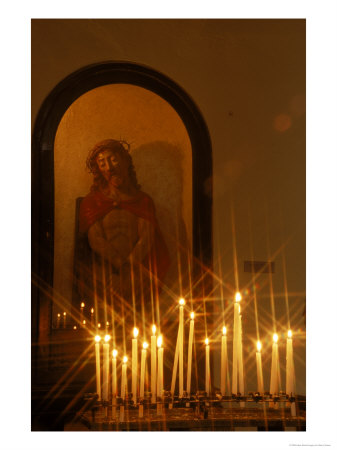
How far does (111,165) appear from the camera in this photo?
189 inches

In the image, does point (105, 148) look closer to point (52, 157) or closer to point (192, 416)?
point (52, 157)

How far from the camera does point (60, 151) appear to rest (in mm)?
4762

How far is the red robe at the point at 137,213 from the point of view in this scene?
475 centimetres

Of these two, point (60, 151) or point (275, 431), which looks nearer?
point (275, 431)

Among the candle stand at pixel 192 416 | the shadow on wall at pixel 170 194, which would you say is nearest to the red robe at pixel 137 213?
the shadow on wall at pixel 170 194

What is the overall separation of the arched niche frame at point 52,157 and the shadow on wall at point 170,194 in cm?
10

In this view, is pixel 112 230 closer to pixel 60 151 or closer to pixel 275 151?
pixel 60 151

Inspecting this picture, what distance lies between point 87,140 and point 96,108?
26 centimetres

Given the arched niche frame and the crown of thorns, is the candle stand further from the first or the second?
the crown of thorns

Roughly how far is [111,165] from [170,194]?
51 cm

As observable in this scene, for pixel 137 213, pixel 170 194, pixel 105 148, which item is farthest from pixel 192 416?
pixel 105 148

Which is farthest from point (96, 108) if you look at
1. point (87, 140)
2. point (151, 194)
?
point (151, 194)

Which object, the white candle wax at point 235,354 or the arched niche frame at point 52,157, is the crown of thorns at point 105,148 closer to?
the arched niche frame at point 52,157
